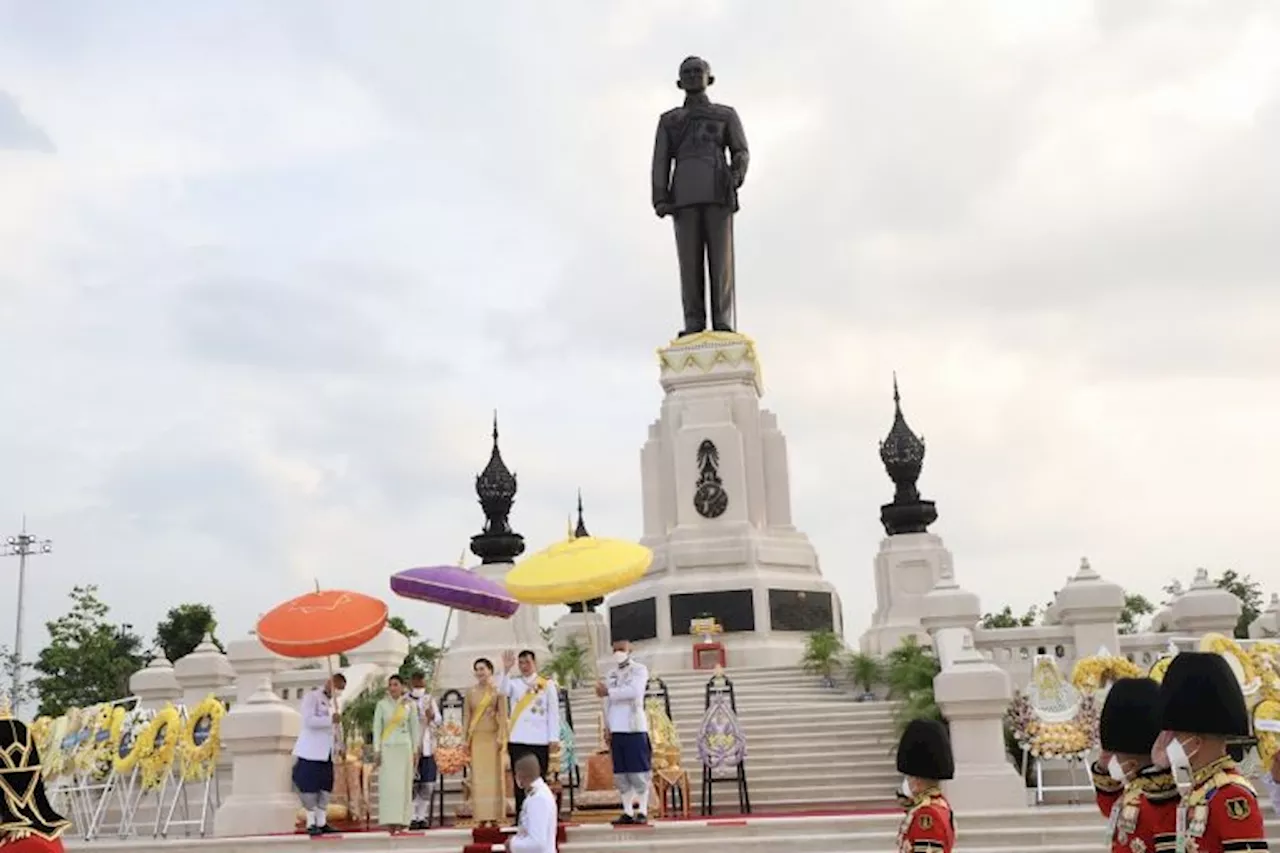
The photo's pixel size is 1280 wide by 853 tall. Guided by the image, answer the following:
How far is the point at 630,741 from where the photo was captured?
1330cm

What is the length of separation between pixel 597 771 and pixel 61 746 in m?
6.92

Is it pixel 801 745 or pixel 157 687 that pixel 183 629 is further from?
pixel 801 745

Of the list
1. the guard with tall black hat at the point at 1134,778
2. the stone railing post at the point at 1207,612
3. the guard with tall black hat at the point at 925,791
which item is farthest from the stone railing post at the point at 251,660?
the guard with tall black hat at the point at 1134,778

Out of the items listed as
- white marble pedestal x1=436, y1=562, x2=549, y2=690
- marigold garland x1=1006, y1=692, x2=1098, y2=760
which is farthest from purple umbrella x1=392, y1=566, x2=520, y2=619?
white marble pedestal x1=436, y1=562, x2=549, y2=690

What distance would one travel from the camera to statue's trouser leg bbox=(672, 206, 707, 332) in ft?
83.8

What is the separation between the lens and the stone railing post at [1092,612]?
17.6m

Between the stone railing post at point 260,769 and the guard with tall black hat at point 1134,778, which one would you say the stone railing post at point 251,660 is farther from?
the guard with tall black hat at point 1134,778

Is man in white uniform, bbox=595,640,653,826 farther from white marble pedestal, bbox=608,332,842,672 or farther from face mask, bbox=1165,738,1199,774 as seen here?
white marble pedestal, bbox=608,332,842,672

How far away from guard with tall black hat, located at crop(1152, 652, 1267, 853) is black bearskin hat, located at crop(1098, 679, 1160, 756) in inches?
23.9

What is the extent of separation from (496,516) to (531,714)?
880 inches

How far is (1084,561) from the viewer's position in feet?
61.5

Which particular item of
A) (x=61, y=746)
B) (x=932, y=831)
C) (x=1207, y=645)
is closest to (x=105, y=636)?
(x=61, y=746)

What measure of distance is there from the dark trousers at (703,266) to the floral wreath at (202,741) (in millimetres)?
12046

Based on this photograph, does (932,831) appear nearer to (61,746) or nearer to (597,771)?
(597,771)
